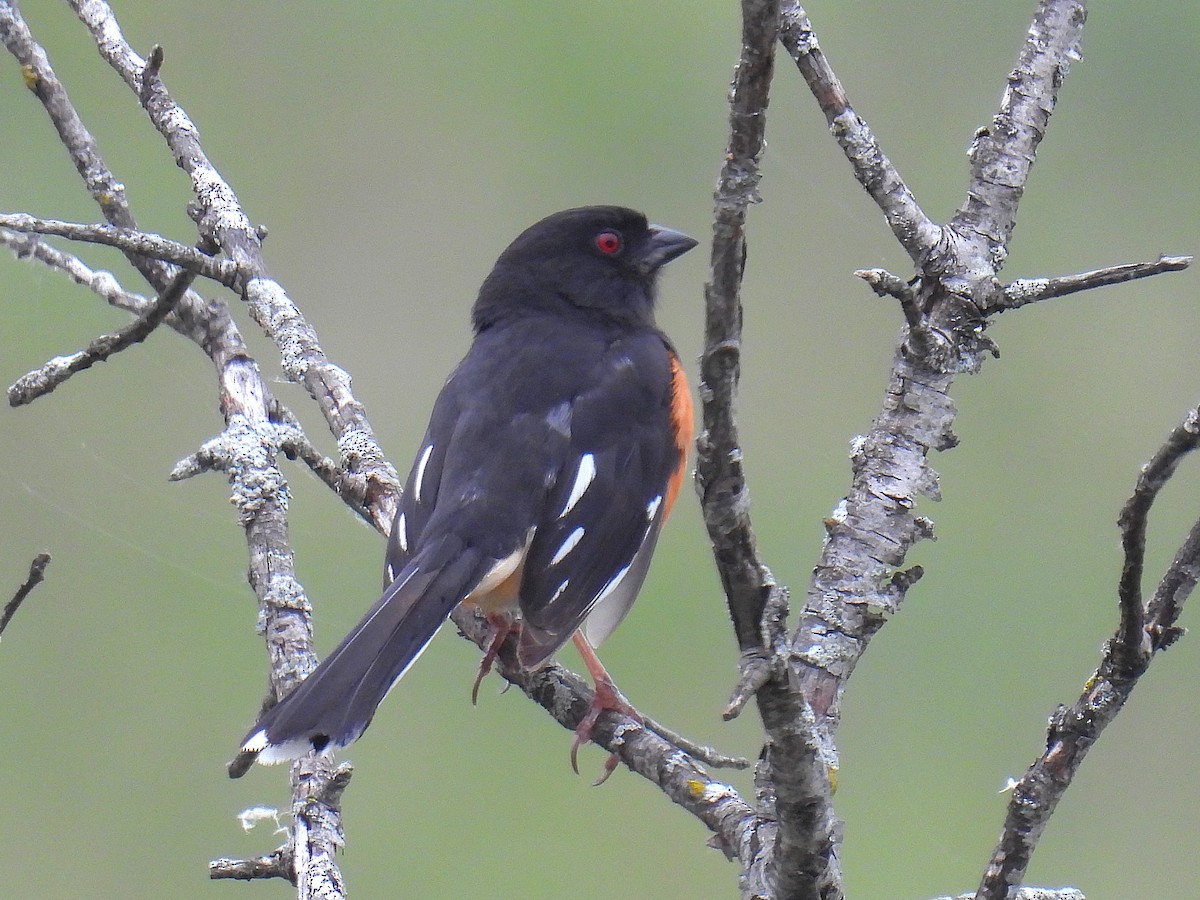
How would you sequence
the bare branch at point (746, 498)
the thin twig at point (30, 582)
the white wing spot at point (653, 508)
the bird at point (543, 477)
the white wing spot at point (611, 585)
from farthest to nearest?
the white wing spot at point (653, 508)
the white wing spot at point (611, 585)
the bird at point (543, 477)
the thin twig at point (30, 582)
the bare branch at point (746, 498)

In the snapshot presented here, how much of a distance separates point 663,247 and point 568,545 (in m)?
0.84

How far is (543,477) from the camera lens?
2234mm

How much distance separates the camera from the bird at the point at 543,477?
2.02 m

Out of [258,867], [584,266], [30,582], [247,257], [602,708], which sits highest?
[584,266]

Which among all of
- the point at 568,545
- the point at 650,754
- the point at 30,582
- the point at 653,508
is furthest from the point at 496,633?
the point at 30,582

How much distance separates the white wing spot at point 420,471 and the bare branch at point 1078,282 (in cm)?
99

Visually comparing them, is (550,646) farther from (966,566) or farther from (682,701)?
(966,566)

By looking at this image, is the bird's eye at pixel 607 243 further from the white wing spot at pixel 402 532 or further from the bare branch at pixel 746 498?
the bare branch at pixel 746 498

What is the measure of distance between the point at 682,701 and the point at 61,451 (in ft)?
7.30

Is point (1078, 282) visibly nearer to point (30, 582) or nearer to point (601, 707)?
point (601, 707)

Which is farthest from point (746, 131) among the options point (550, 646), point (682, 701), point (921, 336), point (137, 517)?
point (137, 517)

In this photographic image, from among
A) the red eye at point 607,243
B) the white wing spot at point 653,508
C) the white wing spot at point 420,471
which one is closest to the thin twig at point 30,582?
the white wing spot at point 420,471

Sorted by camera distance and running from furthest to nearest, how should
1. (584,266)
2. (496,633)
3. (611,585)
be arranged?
(584,266) → (496,633) → (611,585)

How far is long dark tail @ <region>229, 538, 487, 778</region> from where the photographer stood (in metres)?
1.53
